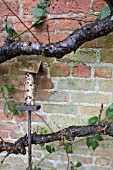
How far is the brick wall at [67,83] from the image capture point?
4.22ft

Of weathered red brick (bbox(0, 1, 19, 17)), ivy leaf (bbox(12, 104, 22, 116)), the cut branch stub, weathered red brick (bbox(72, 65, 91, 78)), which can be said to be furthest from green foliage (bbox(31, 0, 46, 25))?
ivy leaf (bbox(12, 104, 22, 116))

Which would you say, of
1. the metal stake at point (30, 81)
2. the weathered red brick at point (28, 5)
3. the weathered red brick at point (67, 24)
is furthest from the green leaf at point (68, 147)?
the weathered red brick at point (28, 5)

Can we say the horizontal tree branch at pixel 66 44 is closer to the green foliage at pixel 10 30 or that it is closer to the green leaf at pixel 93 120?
the green foliage at pixel 10 30

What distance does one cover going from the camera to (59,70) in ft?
4.50

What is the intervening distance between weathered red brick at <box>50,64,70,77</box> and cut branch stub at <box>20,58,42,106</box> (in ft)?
0.42

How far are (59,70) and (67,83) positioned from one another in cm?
→ 9

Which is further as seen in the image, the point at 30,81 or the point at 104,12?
the point at 30,81

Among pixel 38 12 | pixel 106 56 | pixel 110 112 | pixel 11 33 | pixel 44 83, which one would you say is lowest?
pixel 110 112

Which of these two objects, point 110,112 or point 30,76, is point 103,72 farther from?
point 30,76

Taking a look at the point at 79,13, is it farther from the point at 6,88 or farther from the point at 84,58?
the point at 6,88

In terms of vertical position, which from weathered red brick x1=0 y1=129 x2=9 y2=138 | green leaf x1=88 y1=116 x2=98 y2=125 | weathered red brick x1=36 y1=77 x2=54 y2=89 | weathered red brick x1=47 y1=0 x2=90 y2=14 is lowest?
weathered red brick x1=0 y1=129 x2=9 y2=138

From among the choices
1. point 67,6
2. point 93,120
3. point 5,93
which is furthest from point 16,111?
point 67,6

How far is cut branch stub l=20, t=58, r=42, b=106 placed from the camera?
1.24 metres

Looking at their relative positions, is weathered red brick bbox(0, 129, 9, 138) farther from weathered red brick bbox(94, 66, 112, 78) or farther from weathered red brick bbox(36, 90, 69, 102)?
weathered red brick bbox(94, 66, 112, 78)
